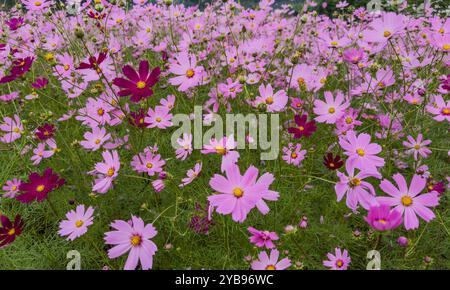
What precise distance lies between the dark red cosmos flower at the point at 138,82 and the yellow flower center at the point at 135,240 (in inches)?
15.6

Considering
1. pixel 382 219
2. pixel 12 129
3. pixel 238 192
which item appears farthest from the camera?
pixel 12 129

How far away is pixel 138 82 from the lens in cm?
106

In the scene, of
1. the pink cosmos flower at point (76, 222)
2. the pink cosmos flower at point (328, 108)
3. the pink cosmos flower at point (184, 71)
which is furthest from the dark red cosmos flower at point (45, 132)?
the pink cosmos flower at point (328, 108)

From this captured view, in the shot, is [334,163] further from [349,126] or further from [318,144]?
[318,144]

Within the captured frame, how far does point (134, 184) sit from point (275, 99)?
0.74 metres

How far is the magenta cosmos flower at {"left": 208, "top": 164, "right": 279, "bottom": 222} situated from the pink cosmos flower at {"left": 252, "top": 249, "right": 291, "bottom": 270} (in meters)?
0.15

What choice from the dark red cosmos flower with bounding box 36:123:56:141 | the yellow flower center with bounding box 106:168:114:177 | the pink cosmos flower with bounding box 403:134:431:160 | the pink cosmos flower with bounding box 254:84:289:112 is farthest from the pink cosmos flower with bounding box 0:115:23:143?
the pink cosmos flower with bounding box 403:134:431:160

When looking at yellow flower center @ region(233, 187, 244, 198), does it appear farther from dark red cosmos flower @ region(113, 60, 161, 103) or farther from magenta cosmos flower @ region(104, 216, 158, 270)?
dark red cosmos flower @ region(113, 60, 161, 103)

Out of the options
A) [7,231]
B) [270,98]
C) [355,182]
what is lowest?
[7,231]

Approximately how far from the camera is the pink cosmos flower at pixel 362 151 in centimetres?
97

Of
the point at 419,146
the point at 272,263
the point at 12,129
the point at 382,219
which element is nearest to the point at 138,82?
the point at 272,263

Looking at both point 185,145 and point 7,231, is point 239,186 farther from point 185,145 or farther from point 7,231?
point 7,231
